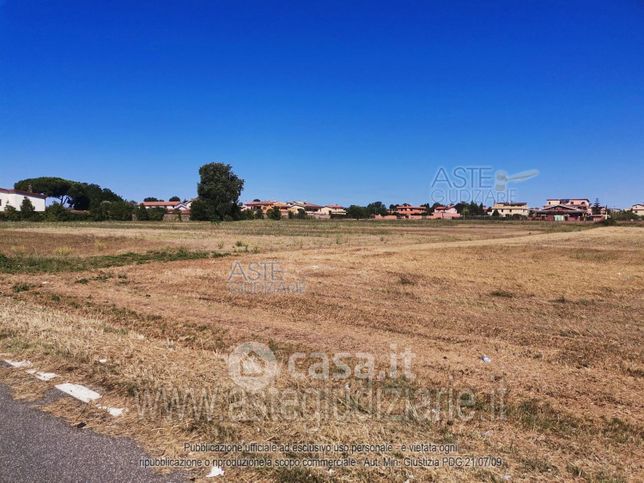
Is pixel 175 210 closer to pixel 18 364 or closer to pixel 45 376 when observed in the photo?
pixel 18 364

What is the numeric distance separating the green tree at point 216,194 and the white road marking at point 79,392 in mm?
80002

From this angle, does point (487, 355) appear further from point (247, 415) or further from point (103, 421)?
point (103, 421)

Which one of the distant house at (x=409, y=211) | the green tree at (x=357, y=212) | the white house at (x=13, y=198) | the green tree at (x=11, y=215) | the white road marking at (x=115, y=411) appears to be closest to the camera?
the white road marking at (x=115, y=411)

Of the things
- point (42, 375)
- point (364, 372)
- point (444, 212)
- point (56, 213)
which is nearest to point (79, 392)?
point (42, 375)

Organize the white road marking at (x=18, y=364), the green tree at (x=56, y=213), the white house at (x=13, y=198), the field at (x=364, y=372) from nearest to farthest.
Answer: the field at (x=364, y=372) → the white road marking at (x=18, y=364) → the green tree at (x=56, y=213) → the white house at (x=13, y=198)

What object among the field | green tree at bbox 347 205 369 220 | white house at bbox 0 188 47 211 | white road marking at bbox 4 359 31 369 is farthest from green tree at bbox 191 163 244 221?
white road marking at bbox 4 359 31 369

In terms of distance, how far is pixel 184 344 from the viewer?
5.75 m

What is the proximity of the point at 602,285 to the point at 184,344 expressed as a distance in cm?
1115

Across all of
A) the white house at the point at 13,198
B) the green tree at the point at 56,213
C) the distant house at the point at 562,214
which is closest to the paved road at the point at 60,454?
the green tree at the point at 56,213

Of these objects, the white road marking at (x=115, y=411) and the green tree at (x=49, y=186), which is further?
the green tree at (x=49, y=186)

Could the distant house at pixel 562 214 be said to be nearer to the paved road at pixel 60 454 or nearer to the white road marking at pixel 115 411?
the white road marking at pixel 115 411

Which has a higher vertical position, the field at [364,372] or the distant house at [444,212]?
the distant house at [444,212]

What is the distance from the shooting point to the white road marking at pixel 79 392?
3.65m

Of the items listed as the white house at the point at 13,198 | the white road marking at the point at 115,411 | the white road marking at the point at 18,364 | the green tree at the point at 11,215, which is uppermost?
the white house at the point at 13,198
